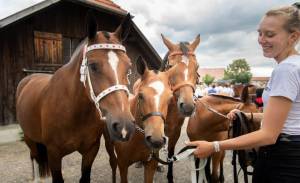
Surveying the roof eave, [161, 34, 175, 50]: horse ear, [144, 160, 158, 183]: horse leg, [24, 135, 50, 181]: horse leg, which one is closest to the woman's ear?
[144, 160, 158, 183]: horse leg

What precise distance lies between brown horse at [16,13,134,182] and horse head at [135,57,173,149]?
0.50 m

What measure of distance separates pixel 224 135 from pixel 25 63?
7747 millimetres

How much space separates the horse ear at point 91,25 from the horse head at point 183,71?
63.4 inches

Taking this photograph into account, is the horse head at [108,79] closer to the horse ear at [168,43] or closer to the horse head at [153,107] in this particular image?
the horse head at [153,107]

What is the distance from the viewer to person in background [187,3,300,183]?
1402 mm

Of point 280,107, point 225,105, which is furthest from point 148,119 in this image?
point 225,105

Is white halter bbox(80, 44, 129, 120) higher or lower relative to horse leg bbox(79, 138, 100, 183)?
higher

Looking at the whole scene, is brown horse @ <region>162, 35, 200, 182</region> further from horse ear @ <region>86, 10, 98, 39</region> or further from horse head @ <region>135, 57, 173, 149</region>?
horse ear @ <region>86, 10, 98, 39</region>

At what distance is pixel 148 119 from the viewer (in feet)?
8.95

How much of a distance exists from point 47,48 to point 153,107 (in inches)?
319

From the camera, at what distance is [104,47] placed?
92.0 inches

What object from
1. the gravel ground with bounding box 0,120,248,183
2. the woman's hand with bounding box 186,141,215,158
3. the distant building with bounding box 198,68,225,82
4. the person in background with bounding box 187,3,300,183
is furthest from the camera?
the distant building with bounding box 198,68,225,82

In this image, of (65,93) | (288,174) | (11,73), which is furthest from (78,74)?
(11,73)

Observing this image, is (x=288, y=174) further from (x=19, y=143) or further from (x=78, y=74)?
(x=19, y=143)
